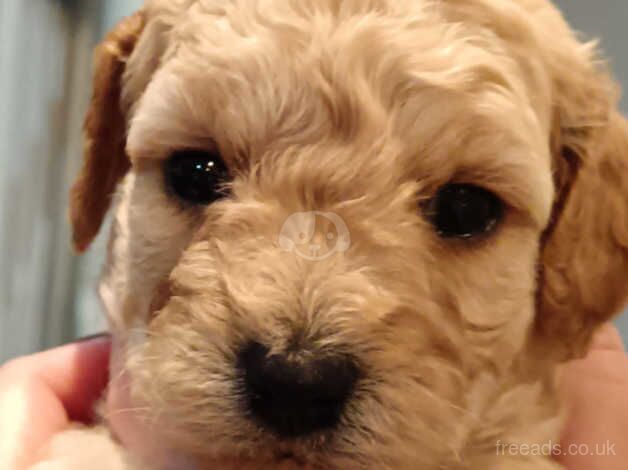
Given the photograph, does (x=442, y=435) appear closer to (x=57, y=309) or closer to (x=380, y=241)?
(x=380, y=241)

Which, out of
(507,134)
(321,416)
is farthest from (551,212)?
(321,416)

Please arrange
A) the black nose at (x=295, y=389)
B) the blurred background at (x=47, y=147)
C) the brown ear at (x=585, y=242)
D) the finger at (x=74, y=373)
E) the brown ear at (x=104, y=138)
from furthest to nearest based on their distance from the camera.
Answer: the blurred background at (x=47, y=147), the finger at (x=74, y=373), the brown ear at (x=104, y=138), the brown ear at (x=585, y=242), the black nose at (x=295, y=389)

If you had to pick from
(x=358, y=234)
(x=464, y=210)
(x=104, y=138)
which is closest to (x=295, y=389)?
(x=358, y=234)

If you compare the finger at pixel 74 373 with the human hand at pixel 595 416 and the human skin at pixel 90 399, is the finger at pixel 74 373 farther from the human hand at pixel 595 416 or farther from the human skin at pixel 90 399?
the human hand at pixel 595 416

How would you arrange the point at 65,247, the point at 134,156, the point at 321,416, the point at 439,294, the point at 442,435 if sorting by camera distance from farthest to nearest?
1. the point at 65,247
2. the point at 134,156
3. the point at 439,294
4. the point at 442,435
5. the point at 321,416

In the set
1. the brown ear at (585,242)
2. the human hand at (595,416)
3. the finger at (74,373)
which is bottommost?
the finger at (74,373)

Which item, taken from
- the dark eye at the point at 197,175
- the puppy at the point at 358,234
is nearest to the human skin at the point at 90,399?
the puppy at the point at 358,234
